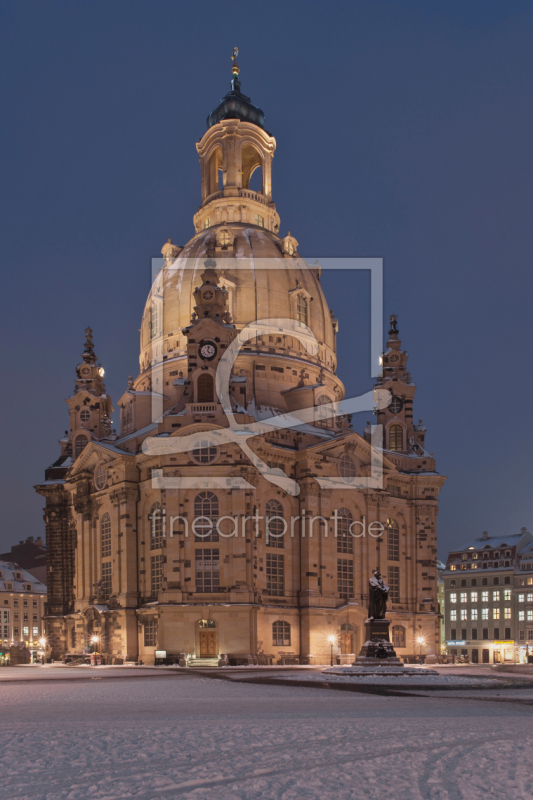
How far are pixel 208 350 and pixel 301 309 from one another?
1733 cm

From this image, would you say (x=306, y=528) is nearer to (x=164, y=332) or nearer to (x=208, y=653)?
(x=208, y=653)

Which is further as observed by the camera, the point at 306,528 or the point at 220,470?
the point at 306,528

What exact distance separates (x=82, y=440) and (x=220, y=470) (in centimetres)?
2634

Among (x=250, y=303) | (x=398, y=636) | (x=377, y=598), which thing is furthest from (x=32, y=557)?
(x=377, y=598)

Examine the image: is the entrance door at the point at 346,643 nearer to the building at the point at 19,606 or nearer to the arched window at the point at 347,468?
the arched window at the point at 347,468

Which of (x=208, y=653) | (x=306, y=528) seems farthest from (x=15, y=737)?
(x=306, y=528)

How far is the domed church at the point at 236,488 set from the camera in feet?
225

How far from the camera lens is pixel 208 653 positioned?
66.4 metres

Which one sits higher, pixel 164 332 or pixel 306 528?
pixel 164 332

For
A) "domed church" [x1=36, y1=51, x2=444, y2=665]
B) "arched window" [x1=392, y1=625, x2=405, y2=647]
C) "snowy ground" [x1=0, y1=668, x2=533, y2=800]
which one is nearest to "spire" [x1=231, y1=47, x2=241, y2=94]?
"domed church" [x1=36, y1=51, x2=444, y2=665]

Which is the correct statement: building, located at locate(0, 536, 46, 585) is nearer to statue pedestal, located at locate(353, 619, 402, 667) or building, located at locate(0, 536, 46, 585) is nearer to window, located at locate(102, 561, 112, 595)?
window, located at locate(102, 561, 112, 595)

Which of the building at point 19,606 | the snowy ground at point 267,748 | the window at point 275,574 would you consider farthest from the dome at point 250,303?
the snowy ground at point 267,748

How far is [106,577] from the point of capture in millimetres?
77562

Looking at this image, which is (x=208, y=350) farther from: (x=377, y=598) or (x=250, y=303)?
(x=377, y=598)
